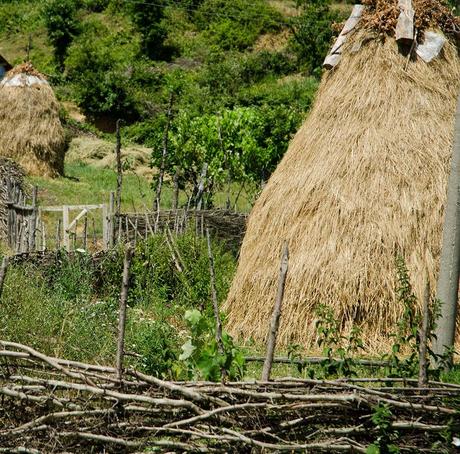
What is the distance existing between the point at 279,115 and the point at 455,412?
1411 centimetres

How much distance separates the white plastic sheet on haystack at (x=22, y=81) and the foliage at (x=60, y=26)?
15.1m

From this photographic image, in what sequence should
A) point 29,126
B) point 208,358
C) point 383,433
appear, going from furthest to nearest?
point 29,126
point 208,358
point 383,433

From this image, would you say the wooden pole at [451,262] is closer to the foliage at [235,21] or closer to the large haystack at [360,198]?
the large haystack at [360,198]

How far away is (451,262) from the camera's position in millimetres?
6176

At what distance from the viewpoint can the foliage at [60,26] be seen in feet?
131

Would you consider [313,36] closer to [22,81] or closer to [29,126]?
[22,81]

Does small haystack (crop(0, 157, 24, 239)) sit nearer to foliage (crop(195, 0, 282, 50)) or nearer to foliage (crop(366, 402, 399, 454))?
foliage (crop(366, 402, 399, 454))

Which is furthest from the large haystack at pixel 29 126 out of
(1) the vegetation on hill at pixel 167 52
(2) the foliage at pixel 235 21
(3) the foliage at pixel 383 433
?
(3) the foliage at pixel 383 433

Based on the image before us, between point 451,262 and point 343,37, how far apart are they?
3791 millimetres

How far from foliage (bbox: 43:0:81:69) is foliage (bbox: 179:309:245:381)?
35360 millimetres

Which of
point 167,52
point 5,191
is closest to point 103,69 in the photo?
point 167,52

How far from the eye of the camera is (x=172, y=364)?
5699mm

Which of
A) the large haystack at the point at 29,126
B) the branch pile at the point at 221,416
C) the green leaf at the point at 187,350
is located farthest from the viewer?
the large haystack at the point at 29,126

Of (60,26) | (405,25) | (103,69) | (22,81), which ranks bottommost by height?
(22,81)
